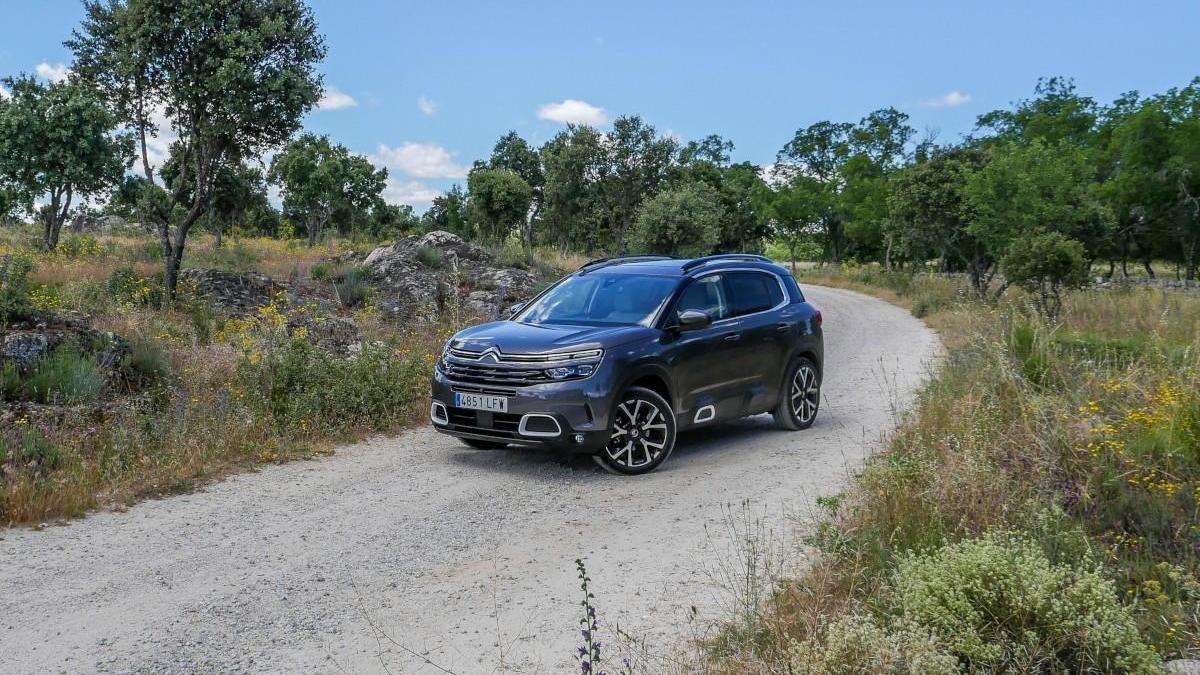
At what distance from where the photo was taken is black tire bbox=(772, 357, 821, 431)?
1009 cm

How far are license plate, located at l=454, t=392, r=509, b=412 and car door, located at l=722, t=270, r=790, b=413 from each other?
260 centimetres

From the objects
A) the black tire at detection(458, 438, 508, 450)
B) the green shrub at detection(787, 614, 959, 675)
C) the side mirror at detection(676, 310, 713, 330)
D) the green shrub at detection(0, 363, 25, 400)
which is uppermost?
the side mirror at detection(676, 310, 713, 330)

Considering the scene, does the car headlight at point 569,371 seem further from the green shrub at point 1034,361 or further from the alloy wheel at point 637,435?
the green shrub at point 1034,361

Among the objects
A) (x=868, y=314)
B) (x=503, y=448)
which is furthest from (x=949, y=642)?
(x=868, y=314)

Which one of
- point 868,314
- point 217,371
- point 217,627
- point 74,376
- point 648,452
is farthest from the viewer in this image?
point 868,314

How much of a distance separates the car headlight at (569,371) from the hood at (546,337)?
162 mm

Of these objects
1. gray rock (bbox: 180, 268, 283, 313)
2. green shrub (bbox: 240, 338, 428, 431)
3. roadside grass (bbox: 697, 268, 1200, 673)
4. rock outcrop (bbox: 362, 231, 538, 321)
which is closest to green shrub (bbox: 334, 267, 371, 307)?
rock outcrop (bbox: 362, 231, 538, 321)

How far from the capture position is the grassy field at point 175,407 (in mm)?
7246

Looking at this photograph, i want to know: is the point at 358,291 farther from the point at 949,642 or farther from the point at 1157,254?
the point at 1157,254

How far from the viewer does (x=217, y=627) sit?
15.5 feet

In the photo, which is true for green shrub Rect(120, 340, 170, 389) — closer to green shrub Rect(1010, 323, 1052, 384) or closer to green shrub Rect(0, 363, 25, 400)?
green shrub Rect(0, 363, 25, 400)

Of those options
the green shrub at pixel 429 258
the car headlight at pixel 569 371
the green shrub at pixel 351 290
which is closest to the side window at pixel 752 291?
the car headlight at pixel 569 371

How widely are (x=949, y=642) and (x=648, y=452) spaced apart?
4584mm

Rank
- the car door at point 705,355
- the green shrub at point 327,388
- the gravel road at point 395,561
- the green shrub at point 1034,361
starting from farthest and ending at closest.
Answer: the green shrub at point 327,388 → the green shrub at point 1034,361 → the car door at point 705,355 → the gravel road at point 395,561
